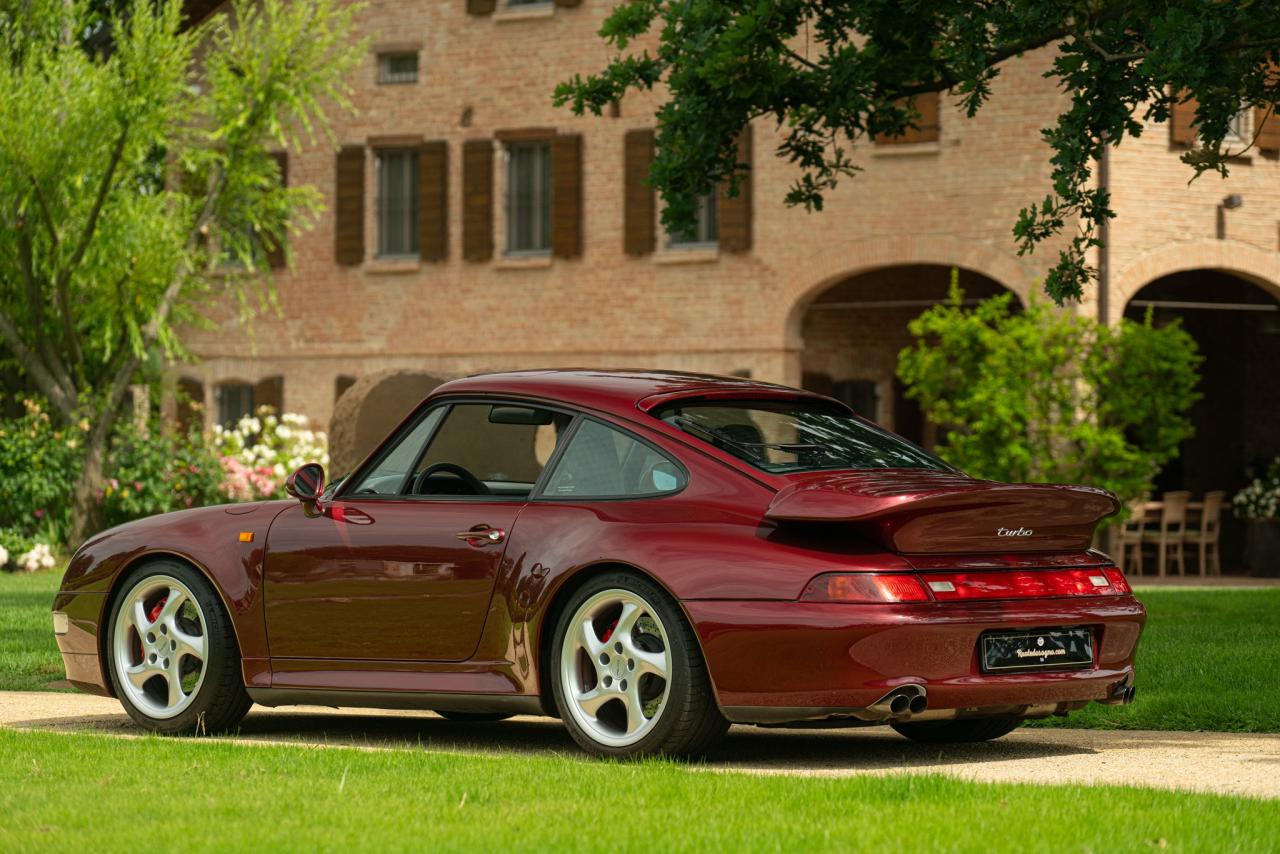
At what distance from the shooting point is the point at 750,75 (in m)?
15.5

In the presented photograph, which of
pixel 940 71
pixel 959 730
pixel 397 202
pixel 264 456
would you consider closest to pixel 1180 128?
pixel 397 202

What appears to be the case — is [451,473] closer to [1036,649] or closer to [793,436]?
[793,436]

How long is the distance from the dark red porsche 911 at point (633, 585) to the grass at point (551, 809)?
1.38 ft

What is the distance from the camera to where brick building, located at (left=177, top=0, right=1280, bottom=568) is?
2941cm

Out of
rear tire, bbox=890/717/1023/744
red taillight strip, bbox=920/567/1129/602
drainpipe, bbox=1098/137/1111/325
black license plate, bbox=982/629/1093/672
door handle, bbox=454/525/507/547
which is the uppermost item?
drainpipe, bbox=1098/137/1111/325

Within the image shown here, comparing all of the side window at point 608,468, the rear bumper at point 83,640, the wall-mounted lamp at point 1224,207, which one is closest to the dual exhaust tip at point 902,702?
the side window at point 608,468

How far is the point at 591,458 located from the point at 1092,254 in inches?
850

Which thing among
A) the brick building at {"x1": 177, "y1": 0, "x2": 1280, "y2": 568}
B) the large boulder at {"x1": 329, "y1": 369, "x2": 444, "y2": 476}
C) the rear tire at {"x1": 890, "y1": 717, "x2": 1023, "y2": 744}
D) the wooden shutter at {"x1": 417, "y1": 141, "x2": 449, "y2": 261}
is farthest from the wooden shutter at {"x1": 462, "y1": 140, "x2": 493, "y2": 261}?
the rear tire at {"x1": 890, "y1": 717, "x2": 1023, "y2": 744}

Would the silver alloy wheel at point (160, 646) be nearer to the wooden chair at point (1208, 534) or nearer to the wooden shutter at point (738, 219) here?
the wooden chair at point (1208, 534)

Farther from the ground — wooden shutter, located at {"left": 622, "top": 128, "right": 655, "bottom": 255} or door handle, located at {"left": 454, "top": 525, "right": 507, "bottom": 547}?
wooden shutter, located at {"left": 622, "top": 128, "right": 655, "bottom": 255}

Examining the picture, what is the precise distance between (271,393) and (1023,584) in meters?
28.2

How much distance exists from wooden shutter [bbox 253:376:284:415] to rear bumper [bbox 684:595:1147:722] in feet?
92.2

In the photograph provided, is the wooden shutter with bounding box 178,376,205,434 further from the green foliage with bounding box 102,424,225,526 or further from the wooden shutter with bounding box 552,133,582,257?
the green foliage with bounding box 102,424,225,526

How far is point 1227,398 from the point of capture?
1332 inches
